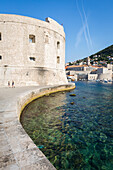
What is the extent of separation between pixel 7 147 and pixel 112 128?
4628 millimetres

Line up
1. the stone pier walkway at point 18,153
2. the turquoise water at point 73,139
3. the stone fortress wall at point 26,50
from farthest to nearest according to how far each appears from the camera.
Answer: the stone fortress wall at point 26,50 < the turquoise water at point 73,139 < the stone pier walkway at point 18,153

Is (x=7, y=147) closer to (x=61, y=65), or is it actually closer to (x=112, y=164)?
(x=112, y=164)

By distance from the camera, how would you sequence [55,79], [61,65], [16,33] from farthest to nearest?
[61,65] < [55,79] < [16,33]

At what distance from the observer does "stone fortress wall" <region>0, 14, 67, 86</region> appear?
13.5 metres

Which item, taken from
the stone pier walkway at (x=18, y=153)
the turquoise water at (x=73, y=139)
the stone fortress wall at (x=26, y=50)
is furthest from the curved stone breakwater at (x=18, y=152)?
the stone fortress wall at (x=26, y=50)

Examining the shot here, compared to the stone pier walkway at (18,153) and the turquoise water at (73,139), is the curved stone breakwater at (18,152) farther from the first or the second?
the turquoise water at (73,139)

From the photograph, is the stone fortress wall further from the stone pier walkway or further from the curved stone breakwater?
the stone pier walkway

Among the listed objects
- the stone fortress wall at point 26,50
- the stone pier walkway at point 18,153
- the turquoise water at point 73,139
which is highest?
the stone fortress wall at point 26,50

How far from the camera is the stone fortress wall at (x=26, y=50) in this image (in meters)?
13.5

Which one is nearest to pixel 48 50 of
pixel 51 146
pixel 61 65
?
pixel 61 65

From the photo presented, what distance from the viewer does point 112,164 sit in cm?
318

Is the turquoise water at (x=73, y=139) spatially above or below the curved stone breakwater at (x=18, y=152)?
below

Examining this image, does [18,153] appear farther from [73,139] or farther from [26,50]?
[26,50]

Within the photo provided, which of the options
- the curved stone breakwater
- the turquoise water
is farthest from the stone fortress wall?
the curved stone breakwater
